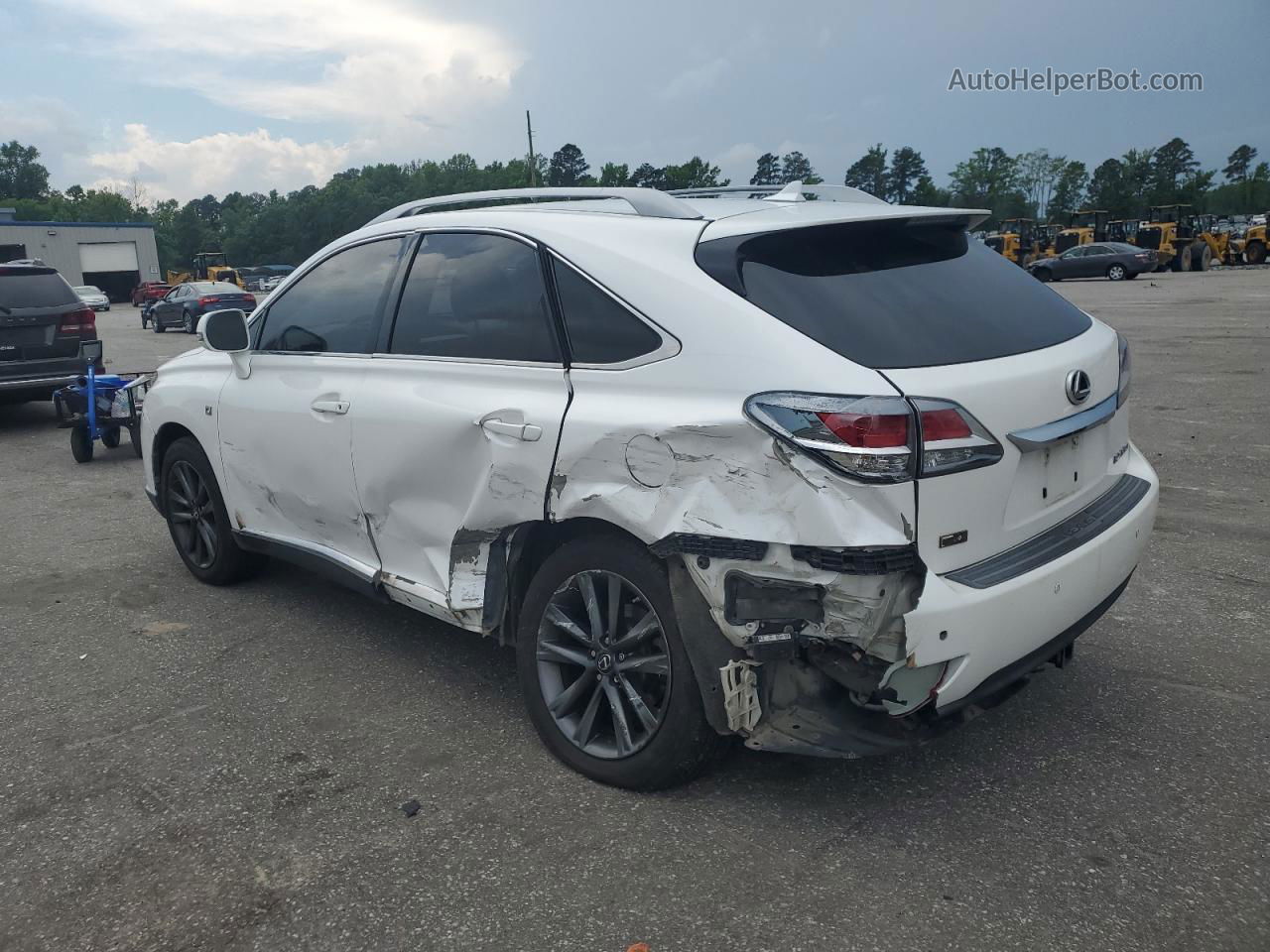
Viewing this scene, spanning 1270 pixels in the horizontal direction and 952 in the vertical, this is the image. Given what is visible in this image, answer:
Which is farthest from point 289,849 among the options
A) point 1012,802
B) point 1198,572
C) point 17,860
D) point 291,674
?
point 1198,572

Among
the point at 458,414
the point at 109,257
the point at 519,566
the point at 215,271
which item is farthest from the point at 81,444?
the point at 109,257

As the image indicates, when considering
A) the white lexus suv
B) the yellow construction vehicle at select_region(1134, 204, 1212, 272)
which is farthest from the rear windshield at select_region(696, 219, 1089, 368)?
the yellow construction vehicle at select_region(1134, 204, 1212, 272)

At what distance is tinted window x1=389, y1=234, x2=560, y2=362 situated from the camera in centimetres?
333

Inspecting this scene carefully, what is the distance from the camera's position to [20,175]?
489ft

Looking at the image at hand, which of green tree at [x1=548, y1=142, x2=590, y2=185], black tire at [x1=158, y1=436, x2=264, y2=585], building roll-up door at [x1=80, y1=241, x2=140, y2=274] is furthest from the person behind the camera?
green tree at [x1=548, y1=142, x2=590, y2=185]

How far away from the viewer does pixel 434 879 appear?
277 centimetres

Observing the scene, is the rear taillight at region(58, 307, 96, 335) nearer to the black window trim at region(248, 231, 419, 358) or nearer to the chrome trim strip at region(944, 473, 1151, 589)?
the black window trim at region(248, 231, 419, 358)

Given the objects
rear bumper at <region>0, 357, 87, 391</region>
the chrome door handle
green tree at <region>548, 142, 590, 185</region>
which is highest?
green tree at <region>548, 142, 590, 185</region>

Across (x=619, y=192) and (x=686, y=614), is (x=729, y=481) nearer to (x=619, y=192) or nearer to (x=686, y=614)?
(x=686, y=614)

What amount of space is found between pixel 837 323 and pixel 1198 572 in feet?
10.8

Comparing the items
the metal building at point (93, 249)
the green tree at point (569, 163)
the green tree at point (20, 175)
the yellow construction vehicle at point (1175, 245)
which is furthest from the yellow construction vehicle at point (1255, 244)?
the green tree at point (20, 175)

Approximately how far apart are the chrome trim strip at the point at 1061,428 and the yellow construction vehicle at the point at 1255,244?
43298 mm

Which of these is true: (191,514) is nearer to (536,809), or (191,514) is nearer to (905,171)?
(536,809)

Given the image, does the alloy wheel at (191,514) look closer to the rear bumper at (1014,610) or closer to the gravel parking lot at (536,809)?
the gravel parking lot at (536,809)
